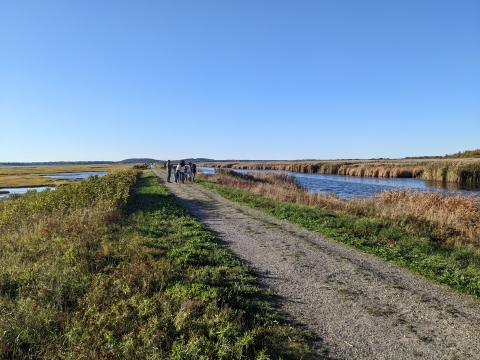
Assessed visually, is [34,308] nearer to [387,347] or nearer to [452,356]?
[387,347]

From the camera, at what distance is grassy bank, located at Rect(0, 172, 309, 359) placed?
14.0ft

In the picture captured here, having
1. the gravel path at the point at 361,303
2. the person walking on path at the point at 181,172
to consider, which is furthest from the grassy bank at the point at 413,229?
the person walking on path at the point at 181,172

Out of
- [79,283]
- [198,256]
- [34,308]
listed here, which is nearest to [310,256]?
[198,256]

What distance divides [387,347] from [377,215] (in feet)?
35.9

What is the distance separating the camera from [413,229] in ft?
38.4

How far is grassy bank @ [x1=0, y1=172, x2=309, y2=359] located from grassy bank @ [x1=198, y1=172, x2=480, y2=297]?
436 cm

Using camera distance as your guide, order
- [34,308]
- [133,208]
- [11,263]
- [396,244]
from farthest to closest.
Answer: [133,208], [396,244], [11,263], [34,308]

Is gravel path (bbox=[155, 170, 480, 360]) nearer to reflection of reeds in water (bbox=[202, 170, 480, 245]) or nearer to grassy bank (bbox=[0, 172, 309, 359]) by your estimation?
grassy bank (bbox=[0, 172, 309, 359])

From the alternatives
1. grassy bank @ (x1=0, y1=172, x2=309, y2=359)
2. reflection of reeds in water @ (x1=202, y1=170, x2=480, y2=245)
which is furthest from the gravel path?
reflection of reeds in water @ (x1=202, y1=170, x2=480, y2=245)

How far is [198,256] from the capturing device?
26.2ft

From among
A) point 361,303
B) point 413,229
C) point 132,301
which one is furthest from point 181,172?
point 361,303

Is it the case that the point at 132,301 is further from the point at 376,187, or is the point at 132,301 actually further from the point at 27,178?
the point at 27,178

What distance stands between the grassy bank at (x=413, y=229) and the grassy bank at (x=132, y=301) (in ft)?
14.3

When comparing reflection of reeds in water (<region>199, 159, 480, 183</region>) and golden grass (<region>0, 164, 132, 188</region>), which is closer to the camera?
reflection of reeds in water (<region>199, 159, 480, 183</region>)
